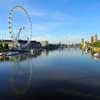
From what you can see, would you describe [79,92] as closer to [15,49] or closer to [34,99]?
[34,99]

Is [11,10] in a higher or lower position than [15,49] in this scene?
higher

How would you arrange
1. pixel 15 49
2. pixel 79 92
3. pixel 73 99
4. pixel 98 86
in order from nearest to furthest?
1. pixel 73 99
2. pixel 79 92
3. pixel 98 86
4. pixel 15 49

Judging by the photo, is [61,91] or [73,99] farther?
[61,91]

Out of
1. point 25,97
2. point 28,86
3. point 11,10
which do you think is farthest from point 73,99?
point 11,10

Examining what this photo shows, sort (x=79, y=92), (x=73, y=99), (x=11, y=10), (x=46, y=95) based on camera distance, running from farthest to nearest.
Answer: (x=11, y=10) → (x=79, y=92) → (x=46, y=95) → (x=73, y=99)

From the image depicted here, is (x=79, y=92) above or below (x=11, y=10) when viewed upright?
below

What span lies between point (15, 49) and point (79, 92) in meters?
75.4

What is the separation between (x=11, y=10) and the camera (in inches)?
2596

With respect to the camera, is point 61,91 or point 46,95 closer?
point 46,95

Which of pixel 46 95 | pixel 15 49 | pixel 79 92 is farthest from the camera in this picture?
pixel 15 49

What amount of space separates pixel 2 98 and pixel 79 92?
5.62m

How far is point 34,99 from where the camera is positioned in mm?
15828

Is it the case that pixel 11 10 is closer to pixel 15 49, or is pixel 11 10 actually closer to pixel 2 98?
pixel 15 49

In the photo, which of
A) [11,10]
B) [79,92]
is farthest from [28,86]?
[11,10]
